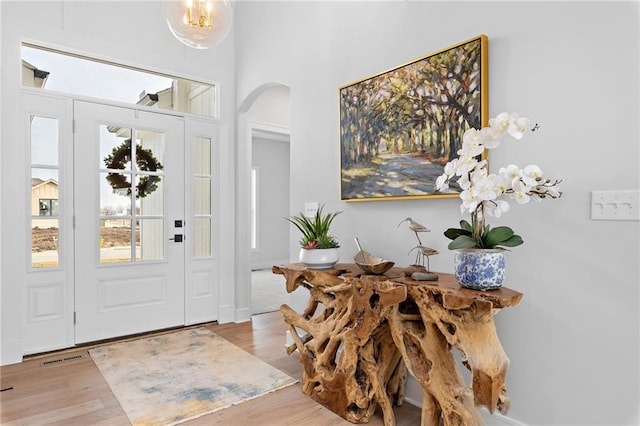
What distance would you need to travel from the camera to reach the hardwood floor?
81.0 inches

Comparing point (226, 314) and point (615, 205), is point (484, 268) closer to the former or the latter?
point (615, 205)

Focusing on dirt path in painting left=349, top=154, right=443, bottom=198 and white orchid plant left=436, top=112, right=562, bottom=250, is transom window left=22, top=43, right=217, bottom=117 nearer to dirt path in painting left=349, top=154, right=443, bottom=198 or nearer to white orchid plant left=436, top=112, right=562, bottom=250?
dirt path in painting left=349, top=154, right=443, bottom=198

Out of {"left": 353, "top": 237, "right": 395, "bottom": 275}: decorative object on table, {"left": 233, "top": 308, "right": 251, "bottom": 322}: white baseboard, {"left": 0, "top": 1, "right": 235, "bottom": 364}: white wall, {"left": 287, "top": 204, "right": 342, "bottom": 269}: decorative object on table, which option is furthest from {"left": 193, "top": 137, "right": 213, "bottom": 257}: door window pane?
{"left": 353, "top": 237, "right": 395, "bottom": 275}: decorative object on table

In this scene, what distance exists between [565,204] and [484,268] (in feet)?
1.67

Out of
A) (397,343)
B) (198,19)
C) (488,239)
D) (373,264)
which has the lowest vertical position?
(397,343)

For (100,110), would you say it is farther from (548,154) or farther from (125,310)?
(548,154)

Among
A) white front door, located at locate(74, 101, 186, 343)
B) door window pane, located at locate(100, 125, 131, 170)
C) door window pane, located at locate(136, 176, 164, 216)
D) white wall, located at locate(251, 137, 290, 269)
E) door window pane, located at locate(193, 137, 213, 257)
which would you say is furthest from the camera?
white wall, located at locate(251, 137, 290, 269)

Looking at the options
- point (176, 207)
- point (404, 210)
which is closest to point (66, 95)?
point (176, 207)

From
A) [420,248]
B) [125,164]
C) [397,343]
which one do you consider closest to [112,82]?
[125,164]

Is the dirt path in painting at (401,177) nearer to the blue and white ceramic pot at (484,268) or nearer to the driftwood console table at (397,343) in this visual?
the driftwood console table at (397,343)

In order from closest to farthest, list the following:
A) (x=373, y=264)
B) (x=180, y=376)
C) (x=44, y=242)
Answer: (x=373, y=264) < (x=180, y=376) < (x=44, y=242)

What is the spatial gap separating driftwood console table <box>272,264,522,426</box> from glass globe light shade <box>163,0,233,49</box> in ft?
4.61

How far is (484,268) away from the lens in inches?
61.5

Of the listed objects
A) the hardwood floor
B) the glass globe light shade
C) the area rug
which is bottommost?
the hardwood floor
